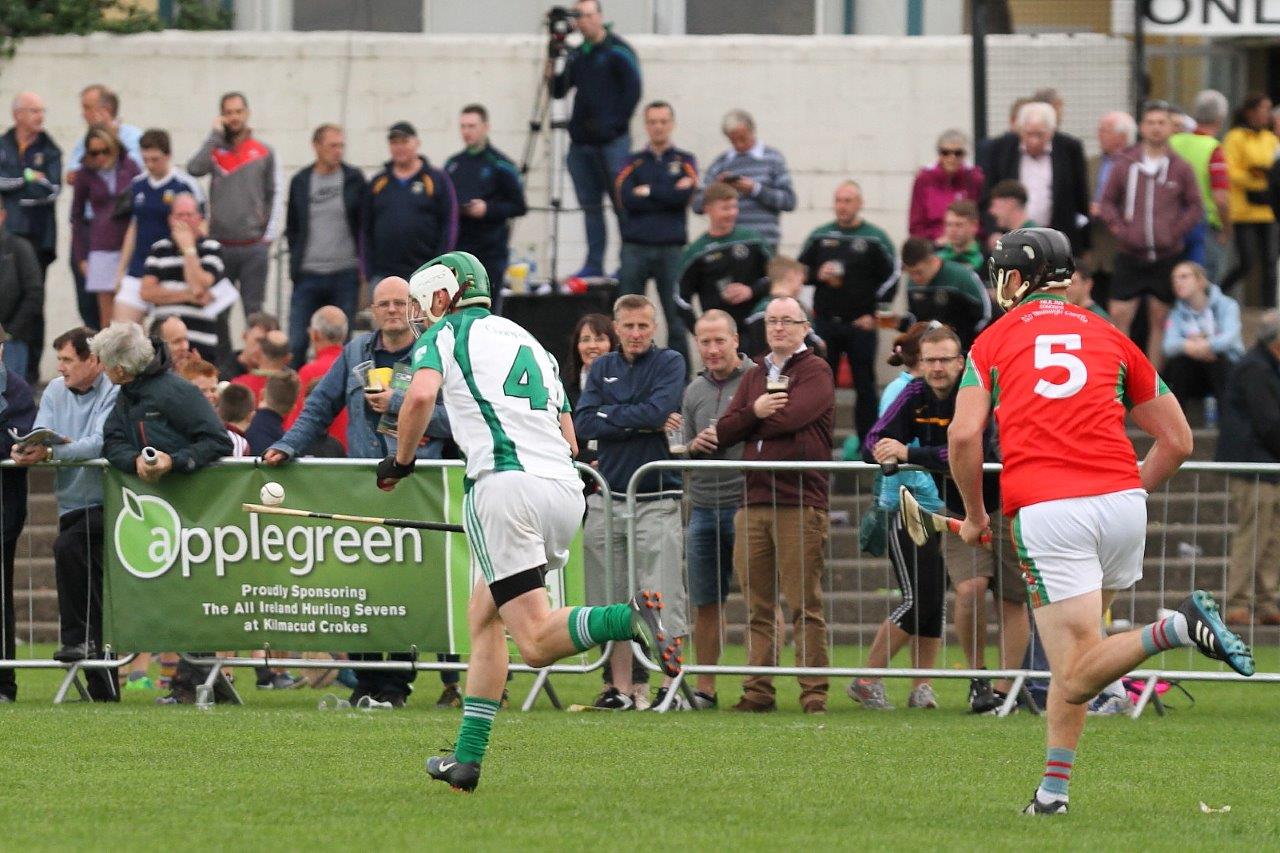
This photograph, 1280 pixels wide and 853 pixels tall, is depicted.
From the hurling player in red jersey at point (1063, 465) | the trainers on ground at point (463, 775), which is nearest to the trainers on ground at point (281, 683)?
the trainers on ground at point (463, 775)

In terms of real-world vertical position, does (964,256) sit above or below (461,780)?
above

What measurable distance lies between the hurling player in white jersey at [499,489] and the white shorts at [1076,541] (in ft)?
4.78

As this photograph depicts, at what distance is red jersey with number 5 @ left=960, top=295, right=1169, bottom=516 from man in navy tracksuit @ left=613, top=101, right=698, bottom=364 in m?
9.73

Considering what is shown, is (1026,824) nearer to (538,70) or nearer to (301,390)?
(301,390)

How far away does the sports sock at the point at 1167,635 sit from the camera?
7609 millimetres

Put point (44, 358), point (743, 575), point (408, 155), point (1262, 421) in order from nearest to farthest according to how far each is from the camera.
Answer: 1. point (743, 575)
2. point (1262, 421)
3. point (408, 155)
4. point (44, 358)

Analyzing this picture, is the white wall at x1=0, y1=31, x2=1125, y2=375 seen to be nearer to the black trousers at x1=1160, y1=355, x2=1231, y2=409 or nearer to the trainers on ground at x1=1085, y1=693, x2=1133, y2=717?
the black trousers at x1=1160, y1=355, x2=1231, y2=409

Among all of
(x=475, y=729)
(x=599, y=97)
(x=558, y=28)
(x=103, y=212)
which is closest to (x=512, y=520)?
(x=475, y=729)

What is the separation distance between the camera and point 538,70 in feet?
68.6

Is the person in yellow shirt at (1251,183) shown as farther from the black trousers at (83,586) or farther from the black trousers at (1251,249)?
the black trousers at (83,586)

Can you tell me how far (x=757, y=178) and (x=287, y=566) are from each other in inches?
289

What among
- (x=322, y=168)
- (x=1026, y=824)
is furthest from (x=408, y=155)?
(x=1026, y=824)

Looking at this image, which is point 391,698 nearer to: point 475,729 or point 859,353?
point 475,729

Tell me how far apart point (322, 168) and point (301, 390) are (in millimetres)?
4530
